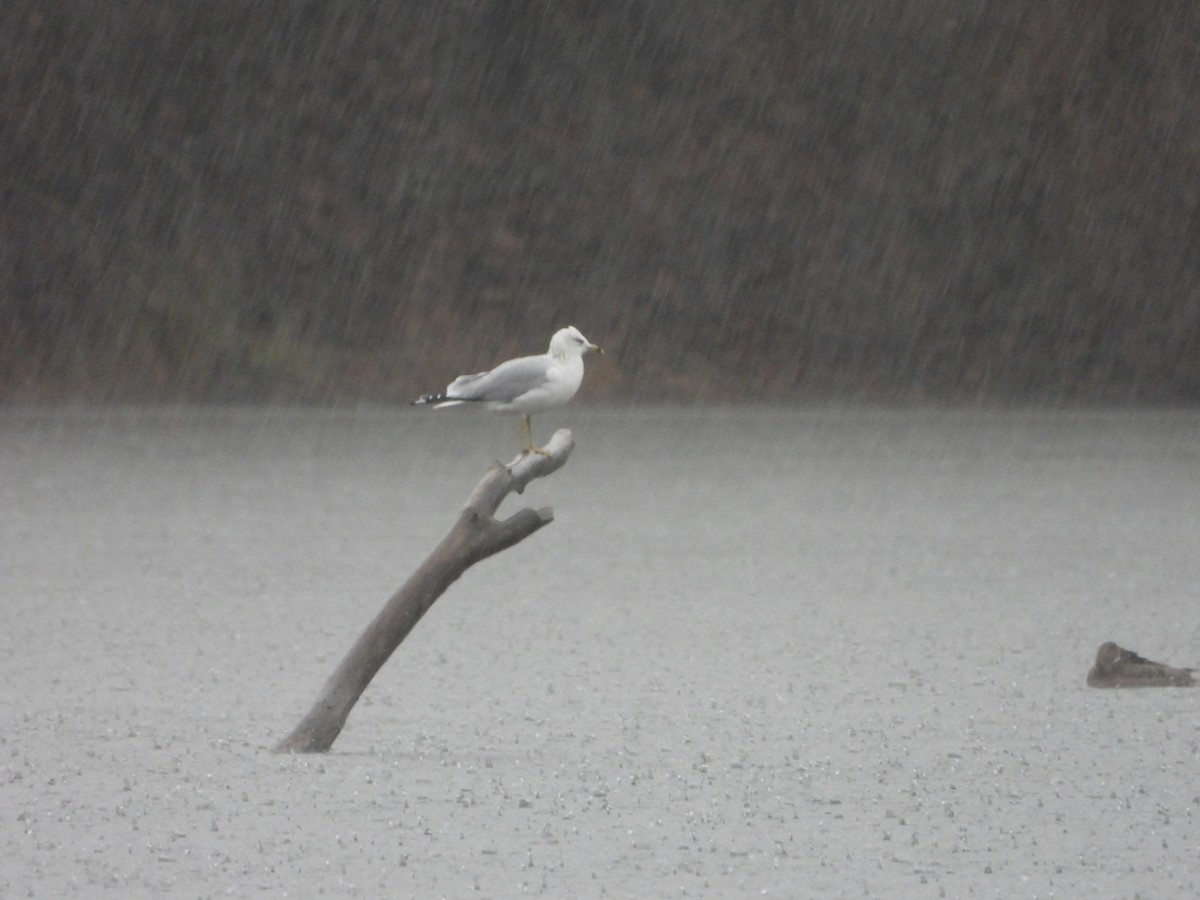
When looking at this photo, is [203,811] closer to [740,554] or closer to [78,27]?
[740,554]

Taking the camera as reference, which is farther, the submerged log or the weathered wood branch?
the submerged log

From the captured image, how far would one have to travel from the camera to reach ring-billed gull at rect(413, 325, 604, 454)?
410 cm

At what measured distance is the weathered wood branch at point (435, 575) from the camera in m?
4.02

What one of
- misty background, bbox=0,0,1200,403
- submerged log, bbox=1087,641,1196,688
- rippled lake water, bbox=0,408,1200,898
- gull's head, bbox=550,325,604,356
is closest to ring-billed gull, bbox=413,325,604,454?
gull's head, bbox=550,325,604,356

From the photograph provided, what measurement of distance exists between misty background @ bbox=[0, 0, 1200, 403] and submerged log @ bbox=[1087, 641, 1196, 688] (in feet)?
30.5

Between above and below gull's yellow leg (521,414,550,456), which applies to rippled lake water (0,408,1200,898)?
below

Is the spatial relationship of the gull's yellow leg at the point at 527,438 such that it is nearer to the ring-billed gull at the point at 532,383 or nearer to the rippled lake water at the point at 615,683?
the ring-billed gull at the point at 532,383

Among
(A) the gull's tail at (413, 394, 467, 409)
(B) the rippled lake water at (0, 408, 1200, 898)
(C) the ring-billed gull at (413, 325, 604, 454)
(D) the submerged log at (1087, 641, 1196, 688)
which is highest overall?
(C) the ring-billed gull at (413, 325, 604, 454)

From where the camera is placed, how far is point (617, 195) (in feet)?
52.6

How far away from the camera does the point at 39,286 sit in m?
14.7

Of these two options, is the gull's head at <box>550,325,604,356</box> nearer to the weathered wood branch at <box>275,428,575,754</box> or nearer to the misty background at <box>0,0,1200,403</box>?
the weathered wood branch at <box>275,428,575,754</box>

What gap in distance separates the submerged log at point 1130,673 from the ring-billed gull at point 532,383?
5.18 feet

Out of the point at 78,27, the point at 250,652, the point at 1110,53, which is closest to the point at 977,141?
the point at 1110,53

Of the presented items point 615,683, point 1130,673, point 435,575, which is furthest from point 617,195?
point 435,575
